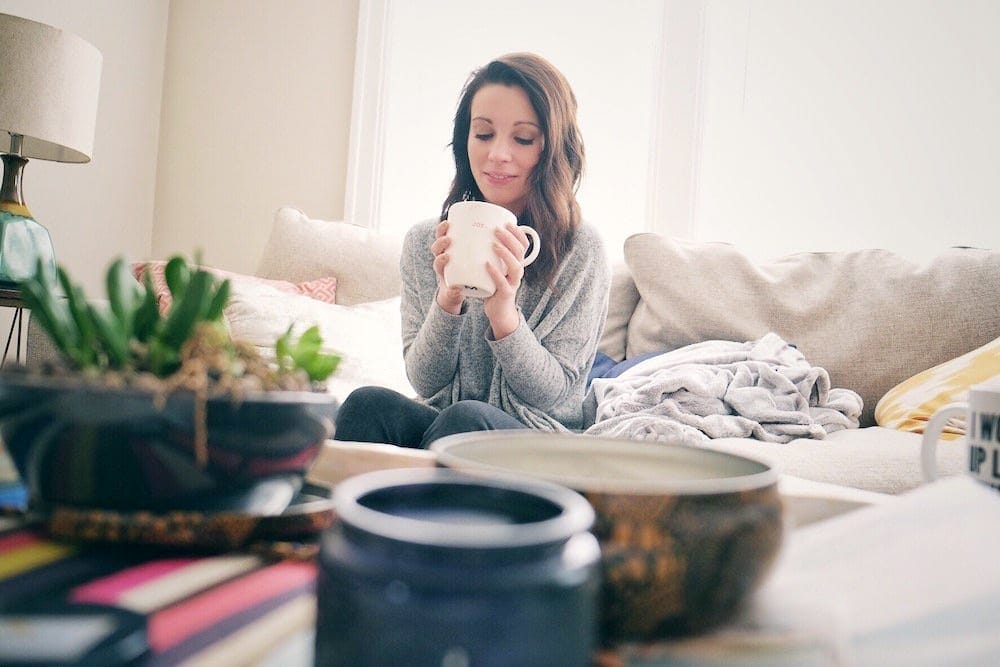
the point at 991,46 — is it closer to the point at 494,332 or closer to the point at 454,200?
the point at 454,200

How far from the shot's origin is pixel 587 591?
161mm

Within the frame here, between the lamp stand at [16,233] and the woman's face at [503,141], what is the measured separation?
1.18 metres

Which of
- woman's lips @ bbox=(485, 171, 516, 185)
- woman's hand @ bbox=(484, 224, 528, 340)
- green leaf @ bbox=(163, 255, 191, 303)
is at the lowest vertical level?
green leaf @ bbox=(163, 255, 191, 303)

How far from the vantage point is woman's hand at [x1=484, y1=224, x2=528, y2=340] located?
1.05m

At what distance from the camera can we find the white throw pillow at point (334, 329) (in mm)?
1749

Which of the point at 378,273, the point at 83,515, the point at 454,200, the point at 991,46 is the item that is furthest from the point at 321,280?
the point at 991,46

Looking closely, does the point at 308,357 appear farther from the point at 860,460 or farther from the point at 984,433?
the point at 860,460

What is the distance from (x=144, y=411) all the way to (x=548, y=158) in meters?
1.31

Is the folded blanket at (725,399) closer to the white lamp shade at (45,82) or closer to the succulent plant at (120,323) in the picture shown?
the succulent plant at (120,323)

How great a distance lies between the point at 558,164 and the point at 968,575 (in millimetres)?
1316

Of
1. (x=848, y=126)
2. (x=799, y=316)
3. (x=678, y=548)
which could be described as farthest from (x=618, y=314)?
(x=678, y=548)

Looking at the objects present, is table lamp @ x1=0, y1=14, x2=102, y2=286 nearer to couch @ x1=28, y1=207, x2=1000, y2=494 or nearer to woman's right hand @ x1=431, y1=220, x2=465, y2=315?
couch @ x1=28, y1=207, x2=1000, y2=494

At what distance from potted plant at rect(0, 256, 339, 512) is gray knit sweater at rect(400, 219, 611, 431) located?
1078 mm

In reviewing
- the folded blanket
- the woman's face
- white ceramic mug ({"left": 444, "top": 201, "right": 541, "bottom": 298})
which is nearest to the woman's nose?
the woman's face
